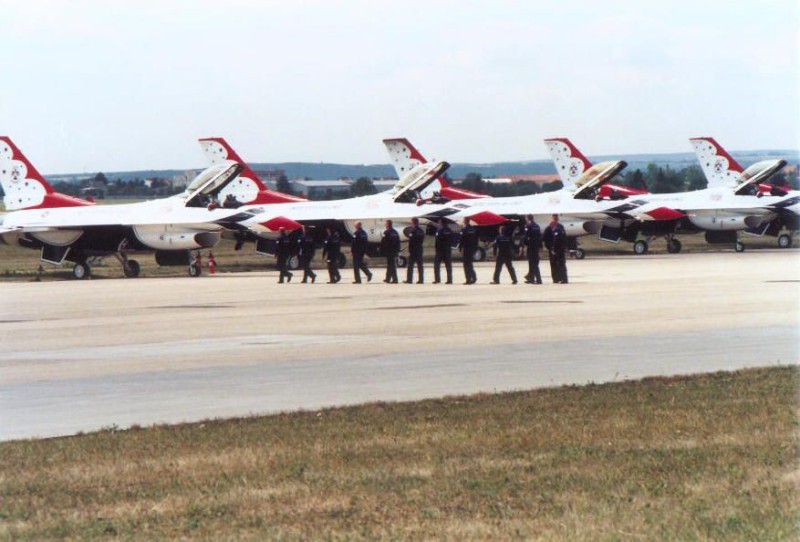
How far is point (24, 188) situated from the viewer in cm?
4950

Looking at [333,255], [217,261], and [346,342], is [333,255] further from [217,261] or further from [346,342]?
[217,261]

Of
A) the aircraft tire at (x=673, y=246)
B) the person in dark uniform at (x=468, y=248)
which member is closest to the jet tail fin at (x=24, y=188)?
the person in dark uniform at (x=468, y=248)

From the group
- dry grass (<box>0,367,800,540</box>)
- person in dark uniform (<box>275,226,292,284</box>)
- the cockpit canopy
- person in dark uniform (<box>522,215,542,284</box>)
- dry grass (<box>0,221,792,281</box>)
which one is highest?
dry grass (<box>0,367,800,540</box>)

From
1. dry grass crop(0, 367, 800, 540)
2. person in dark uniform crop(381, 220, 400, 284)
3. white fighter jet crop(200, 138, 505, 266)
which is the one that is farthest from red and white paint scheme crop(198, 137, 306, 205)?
dry grass crop(0, 367, 800, 540)

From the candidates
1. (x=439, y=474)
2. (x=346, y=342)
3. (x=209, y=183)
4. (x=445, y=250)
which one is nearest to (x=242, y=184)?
(x=209, y=183)

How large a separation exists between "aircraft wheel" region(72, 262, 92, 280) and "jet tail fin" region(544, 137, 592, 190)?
80.2 ft

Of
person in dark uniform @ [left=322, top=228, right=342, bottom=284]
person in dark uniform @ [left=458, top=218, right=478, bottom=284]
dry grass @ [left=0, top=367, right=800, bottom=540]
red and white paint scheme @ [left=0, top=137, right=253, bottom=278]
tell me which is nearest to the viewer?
dry grass @ [left=0, top=367, right=800, bottom=540]

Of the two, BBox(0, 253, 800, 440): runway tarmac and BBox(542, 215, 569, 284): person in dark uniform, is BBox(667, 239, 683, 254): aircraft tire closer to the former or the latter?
BBox(0, 253, 800, 440): runway tarmac

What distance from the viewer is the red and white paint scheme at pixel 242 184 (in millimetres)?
55156

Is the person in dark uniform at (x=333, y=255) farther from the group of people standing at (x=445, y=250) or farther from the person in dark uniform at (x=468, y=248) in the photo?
the person in dark uniform at (x=468, y=248)

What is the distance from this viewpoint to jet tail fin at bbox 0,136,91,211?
4878 centimetres

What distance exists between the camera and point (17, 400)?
14383 millimetres

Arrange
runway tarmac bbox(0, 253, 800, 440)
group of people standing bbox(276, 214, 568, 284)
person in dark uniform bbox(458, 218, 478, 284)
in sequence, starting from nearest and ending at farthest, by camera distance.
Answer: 1. runway tarmac bbox(0, 253, 800, 440)
2. group of people standing bbox(276, 214, 568, 284)
3. person in dark uniform bbox(458, 218, 478, 284)

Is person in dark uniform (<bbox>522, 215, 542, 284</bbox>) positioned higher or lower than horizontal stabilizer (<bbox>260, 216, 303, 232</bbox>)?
higher
